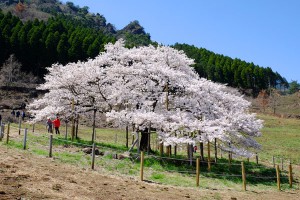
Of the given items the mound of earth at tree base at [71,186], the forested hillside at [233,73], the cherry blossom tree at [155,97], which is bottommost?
the mound of earth at tree base at [71,186]

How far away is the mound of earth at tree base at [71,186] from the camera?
1173 cm

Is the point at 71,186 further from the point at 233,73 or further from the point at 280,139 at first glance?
the point at 233,73

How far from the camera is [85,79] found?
27.9 metres

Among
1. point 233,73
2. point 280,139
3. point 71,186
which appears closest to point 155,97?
point 71,186

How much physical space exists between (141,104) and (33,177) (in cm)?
1410

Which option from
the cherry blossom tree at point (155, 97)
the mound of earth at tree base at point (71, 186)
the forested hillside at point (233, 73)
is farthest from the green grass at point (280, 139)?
the forested hillside at point (233, 73)

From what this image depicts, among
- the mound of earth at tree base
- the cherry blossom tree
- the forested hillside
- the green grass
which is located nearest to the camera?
the mound of earth at tree base

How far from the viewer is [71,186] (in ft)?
42.9

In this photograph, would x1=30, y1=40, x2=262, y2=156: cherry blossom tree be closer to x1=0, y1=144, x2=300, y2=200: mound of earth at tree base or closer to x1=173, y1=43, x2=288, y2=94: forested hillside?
x1=0, y1=144, x2=300, y2=200: mound of earth at tree base

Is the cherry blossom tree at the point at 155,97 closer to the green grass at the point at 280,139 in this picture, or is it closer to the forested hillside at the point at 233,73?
the green grass at the point at 280,139

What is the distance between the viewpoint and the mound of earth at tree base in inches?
462

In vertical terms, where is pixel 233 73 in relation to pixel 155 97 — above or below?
above

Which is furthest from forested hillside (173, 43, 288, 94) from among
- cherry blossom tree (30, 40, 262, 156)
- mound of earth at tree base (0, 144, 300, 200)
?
mound of earth at tree base (0, 144, 300, 200)

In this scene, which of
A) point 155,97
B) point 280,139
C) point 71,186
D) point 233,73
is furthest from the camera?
point 233,73
